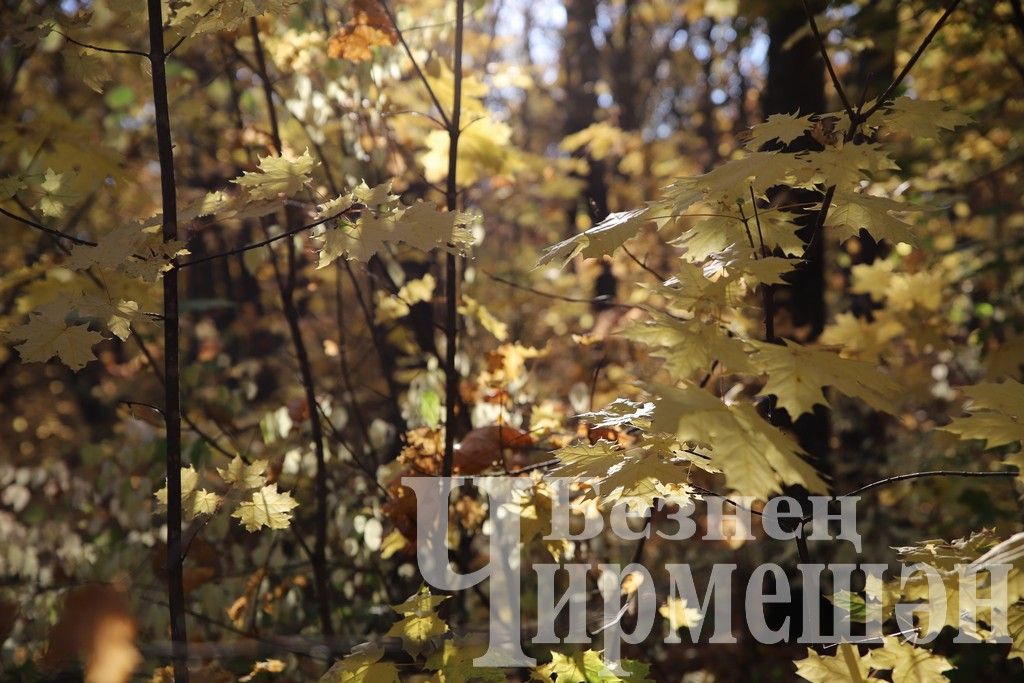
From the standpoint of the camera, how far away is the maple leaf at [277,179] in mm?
1833

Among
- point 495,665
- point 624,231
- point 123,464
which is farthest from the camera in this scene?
point 123,464

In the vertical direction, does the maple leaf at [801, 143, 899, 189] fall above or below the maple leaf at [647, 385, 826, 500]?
above

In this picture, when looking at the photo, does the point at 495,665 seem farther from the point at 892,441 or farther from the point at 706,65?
the point at 706,65

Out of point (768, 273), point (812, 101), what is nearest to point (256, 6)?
point (768, 273)

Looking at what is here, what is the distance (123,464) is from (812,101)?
12.2 ft

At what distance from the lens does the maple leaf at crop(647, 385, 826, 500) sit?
1200 mm

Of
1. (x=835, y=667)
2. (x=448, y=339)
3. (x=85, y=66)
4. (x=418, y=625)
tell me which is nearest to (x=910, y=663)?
(x=835, y=667)

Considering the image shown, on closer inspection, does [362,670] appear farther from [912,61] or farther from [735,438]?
[912,61]

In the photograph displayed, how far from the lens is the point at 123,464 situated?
3963 millimetres

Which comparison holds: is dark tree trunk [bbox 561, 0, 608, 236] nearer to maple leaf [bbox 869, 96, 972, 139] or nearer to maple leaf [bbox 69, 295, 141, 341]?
maple leaf [bbox 869, 96, 972, 139]

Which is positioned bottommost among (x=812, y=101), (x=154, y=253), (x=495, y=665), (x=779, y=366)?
(x=495, y=665)

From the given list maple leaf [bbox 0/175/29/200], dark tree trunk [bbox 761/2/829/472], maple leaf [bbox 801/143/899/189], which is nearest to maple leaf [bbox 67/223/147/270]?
maple leaf [bbox 0/175/29/200]

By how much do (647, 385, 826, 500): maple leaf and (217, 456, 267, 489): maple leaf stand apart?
44.2 inches

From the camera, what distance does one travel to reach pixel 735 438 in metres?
1.25
